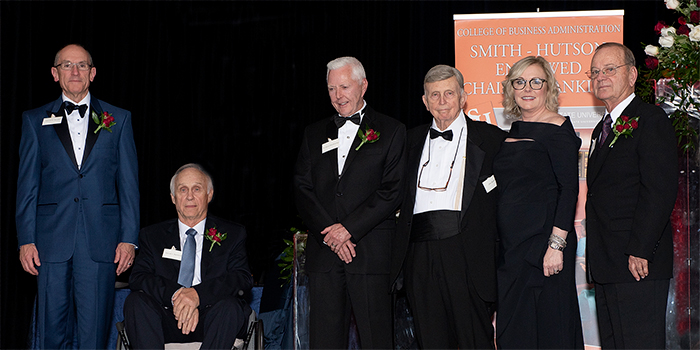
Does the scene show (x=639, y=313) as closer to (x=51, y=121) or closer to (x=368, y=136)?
(x=368, y=136)

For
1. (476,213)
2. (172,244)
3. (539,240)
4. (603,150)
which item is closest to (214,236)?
(172,244)

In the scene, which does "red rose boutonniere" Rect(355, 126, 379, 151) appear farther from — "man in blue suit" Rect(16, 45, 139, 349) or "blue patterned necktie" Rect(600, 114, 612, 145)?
"man in blue suit" Rect(16, 45, 139, 349)

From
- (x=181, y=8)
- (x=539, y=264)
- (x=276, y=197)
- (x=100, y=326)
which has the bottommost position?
(x=100, y=326)

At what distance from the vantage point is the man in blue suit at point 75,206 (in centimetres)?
350

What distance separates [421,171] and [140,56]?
3.66 metres

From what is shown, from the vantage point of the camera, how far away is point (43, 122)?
3605 millimetres

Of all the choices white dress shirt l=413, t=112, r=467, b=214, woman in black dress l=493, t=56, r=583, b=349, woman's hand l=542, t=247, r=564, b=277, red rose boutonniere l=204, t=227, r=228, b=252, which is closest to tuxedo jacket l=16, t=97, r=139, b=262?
red rose boutonniere l=204, t=227, r=228, b=252

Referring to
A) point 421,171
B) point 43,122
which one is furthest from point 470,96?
point 43,122

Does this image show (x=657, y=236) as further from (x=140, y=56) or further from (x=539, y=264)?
(x=140, y=56)

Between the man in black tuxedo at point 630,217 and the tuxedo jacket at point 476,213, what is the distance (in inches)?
17.7

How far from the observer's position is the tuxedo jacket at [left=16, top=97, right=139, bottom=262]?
11.6 ft

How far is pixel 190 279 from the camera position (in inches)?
138

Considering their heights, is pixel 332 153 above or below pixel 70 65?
below

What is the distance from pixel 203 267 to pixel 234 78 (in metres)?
2.84
